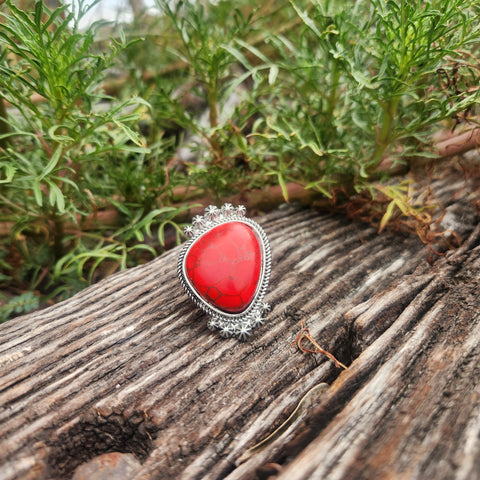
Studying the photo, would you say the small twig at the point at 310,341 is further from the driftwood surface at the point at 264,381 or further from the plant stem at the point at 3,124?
the plant stem at the point at 3,124

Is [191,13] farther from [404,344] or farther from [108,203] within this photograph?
[404,344]

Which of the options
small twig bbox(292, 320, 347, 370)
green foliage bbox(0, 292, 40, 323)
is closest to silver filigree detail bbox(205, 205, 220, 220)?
small twig bbox(292, 320, 347, 370)

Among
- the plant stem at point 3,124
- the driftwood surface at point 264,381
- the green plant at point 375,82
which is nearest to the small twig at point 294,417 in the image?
the driftwood surface at point 264,381

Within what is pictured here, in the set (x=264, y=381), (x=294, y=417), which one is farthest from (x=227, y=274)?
(x=294, y=417)

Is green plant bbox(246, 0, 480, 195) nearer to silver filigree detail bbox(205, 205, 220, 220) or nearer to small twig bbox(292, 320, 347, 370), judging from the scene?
silver filigree detail bbox(205, 205, 220, 220)

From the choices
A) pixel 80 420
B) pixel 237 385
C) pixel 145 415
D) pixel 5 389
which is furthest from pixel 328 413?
pixel 5 389

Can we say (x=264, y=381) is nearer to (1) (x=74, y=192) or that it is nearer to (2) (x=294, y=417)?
(2) (x=294, y=417)
